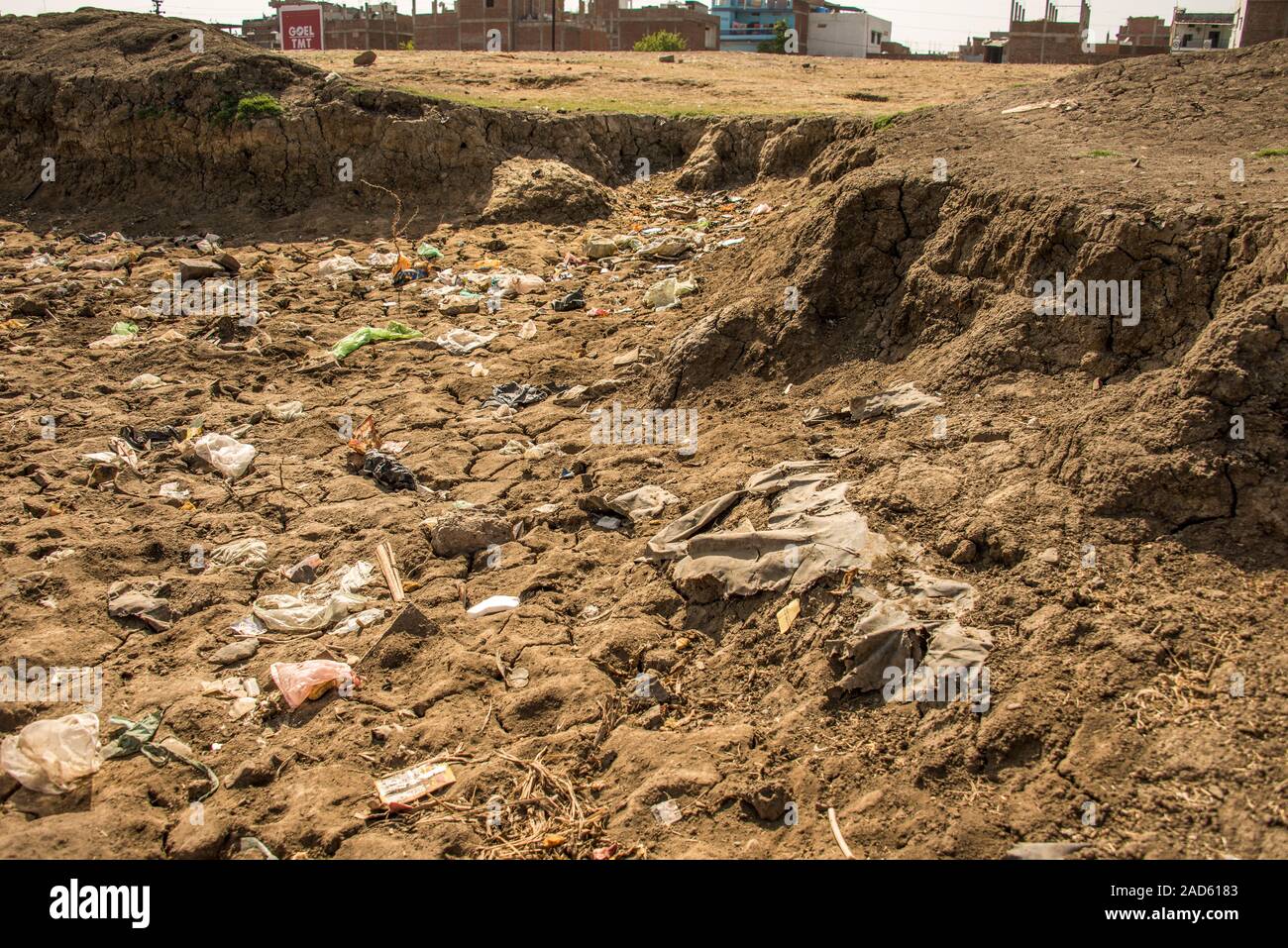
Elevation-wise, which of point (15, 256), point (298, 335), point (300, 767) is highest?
point (15, 256)

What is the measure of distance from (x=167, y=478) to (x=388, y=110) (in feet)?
18.0

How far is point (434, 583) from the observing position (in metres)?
4.23

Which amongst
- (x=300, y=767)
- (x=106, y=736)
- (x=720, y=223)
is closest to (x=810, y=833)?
(x=300, y=767)

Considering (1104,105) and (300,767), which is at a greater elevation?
(1104,105)

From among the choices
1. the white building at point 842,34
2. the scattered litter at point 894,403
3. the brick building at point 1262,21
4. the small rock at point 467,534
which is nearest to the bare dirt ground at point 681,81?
the brick building at point 1262,21

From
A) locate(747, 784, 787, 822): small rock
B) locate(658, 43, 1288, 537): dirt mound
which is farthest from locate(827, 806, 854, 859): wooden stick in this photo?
locate(658, 43, 1288, 537): dirt mound

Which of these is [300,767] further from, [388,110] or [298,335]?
[388,110]

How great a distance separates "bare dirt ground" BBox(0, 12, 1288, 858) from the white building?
42.3 m

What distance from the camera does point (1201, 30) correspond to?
2930 centimetres

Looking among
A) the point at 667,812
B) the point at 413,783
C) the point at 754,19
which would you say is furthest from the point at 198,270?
the point at 754,19

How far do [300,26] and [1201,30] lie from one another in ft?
96.1

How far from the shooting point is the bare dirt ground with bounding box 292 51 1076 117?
10539 millimetres

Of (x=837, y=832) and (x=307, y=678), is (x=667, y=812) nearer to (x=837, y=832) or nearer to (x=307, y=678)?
(x=837, y=832)

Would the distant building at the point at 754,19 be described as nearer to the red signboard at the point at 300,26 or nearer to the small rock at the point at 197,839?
the red signboard at the point at 300,26
